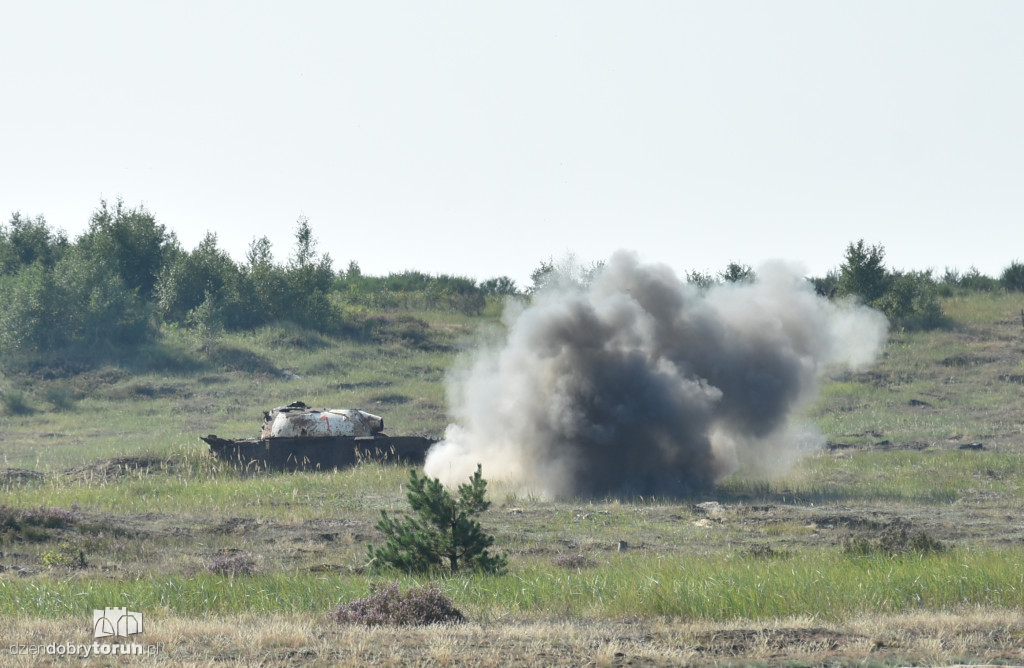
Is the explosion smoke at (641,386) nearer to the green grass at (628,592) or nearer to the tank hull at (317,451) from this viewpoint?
the tank hull at (317,451)

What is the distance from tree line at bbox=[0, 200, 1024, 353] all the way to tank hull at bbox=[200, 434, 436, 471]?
16.4 metres

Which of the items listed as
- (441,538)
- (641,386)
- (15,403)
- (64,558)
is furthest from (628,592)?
(15,403)

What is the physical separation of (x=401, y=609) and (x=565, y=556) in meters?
4.86

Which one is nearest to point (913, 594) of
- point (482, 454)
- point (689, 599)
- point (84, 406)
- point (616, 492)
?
point (689, 599)

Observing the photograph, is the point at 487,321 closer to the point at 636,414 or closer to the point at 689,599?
the point at 636,414

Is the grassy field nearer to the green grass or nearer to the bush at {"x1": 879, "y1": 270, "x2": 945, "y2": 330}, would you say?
the green grass

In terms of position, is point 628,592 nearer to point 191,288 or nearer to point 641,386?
point 641,386

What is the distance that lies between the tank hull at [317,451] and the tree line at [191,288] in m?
16.4

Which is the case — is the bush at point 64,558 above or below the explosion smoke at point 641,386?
below

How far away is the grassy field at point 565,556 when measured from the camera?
388 inches

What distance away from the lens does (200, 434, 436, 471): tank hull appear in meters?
27.7

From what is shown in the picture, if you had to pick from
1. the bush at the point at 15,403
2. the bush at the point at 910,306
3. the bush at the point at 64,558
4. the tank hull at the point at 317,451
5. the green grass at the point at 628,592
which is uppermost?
the bush at the point at 910,306

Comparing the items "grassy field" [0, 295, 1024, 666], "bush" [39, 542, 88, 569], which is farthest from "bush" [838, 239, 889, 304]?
"bush" [39, 542, 88, 569]

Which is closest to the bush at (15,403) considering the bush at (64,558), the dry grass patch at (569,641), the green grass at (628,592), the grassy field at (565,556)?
the grassy field at (565,556)
